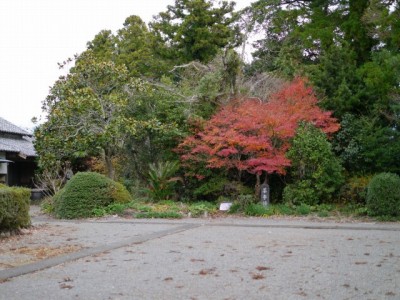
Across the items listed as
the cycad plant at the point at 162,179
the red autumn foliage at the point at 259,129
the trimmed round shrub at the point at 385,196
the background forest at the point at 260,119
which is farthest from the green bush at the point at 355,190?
the cycad plant at the point at 162,179

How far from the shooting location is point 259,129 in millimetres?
14977

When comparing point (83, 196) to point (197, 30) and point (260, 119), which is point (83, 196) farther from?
point (197, 30)

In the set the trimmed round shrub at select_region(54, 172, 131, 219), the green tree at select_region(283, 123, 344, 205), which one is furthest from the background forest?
the trimmed round shrub at select_region(54, 172, 131, 219)

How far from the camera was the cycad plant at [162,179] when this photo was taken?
17.5 metres

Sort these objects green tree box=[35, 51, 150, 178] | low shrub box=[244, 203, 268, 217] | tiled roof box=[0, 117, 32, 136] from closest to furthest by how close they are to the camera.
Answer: low shrub box=[244, 203, 268, 217]
green tree box=[35, 51, 150, 178]
tiled roof box=[0, 117, 32, 136]

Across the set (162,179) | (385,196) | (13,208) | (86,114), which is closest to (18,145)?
(86,114)

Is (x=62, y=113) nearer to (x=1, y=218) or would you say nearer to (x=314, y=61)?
(x=1, y=218)

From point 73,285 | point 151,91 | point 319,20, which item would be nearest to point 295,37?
point 319,20

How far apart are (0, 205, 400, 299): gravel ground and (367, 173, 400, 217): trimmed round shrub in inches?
41.5

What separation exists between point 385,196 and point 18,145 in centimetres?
2146

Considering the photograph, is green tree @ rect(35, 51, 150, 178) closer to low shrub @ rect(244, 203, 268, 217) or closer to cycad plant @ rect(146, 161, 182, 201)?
cycad plant @ rect(146, 161, 182, 201)

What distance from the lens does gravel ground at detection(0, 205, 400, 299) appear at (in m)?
5.57

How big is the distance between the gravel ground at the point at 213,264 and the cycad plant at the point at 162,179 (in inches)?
221

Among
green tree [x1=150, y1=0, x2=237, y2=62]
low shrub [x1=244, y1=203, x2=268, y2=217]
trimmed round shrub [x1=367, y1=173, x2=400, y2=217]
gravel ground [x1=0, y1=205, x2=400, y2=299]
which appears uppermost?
green tree [x1=150, y1=0, x2=237, y2=62]
